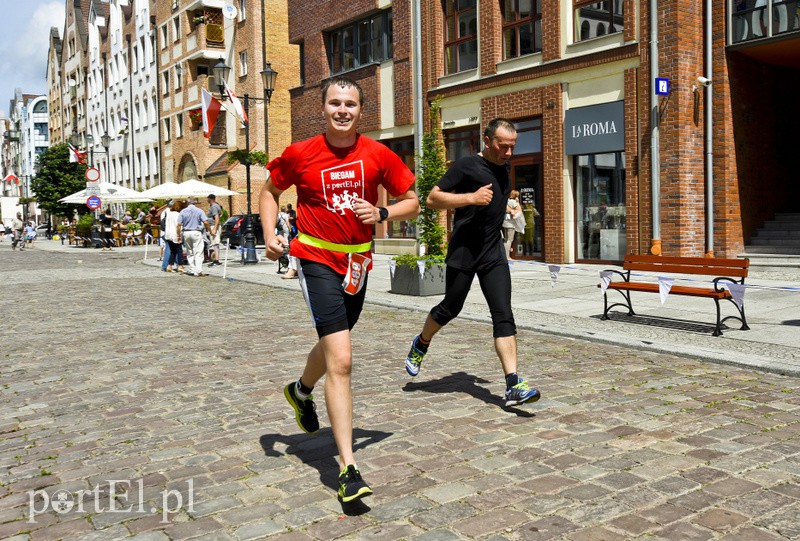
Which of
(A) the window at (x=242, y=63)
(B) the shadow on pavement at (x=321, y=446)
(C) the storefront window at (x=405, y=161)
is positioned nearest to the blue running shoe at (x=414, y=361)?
(B) the shadow on pavement at (x=321, y=446)

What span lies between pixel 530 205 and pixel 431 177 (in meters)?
7.73

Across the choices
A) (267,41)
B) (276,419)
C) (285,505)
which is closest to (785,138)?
(276,419)

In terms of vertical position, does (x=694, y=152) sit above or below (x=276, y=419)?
above

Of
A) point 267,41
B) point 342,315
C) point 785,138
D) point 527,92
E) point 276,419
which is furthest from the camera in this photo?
point 267,41

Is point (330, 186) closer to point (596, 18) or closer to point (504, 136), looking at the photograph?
point (504, 136)

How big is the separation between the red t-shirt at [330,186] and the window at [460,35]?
18.1 meters

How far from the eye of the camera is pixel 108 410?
18.2 feet

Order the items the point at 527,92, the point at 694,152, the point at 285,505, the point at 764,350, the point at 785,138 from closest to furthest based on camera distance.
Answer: the point at 285,505 < the point at 764,350 < the point at 694,152 < the point at 785,138 < the point at 527,92

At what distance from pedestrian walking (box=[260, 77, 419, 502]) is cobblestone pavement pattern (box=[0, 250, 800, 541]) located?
65 centimetres

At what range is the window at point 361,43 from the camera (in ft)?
81.4

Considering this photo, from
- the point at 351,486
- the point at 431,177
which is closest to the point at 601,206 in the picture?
the point at 431,177

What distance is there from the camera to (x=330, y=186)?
396 centimetres

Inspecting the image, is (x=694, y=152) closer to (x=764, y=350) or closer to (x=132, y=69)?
(x=764, y=350)

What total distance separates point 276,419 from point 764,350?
4.74 m
